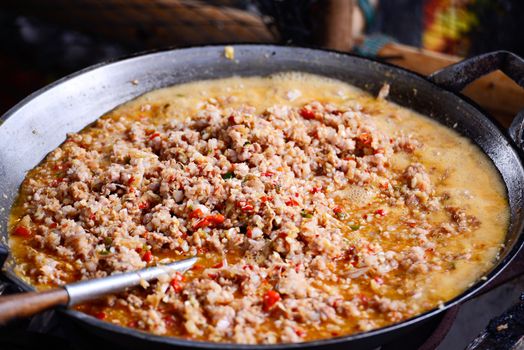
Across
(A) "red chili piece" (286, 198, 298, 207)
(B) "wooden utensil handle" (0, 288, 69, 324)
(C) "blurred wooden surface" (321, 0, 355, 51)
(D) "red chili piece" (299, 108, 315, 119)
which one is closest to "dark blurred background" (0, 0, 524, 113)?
(C) "blurred wooden surface" (321, 0, 355, 51)

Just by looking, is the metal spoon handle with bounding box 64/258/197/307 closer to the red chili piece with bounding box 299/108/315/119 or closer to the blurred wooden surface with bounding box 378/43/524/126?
the red chili piece with bounding box 299/108/315/119

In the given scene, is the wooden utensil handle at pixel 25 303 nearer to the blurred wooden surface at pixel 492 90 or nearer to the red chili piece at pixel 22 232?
the red chili piece at pixel 22 232

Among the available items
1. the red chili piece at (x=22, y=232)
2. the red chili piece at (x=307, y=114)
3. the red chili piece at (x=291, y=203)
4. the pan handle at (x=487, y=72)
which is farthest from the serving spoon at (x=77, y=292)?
the pan handle at (x=487, y=72)

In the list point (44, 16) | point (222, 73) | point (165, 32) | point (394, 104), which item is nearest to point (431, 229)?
point (394, 104)

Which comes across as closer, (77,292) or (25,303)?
(25,303)

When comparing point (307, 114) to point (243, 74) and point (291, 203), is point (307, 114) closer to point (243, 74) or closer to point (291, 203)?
point (243, 74)

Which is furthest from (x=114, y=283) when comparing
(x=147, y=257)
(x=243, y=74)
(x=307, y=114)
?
(x=243, y=74)
